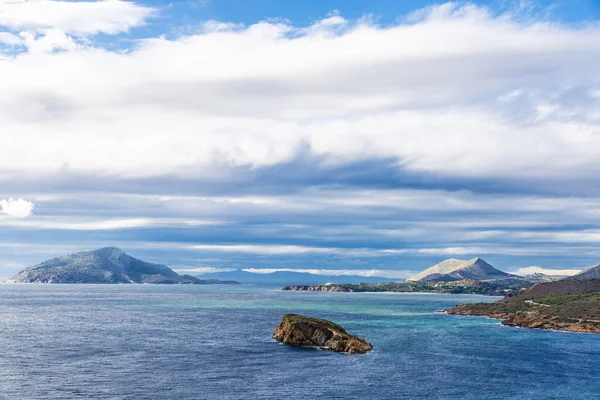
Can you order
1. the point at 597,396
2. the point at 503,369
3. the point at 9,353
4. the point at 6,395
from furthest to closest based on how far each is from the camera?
1. the point at 9,353
2. the point at 503,369
3. the point at 597,396
4. the point at 6,395

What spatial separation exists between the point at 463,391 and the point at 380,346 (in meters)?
65.0

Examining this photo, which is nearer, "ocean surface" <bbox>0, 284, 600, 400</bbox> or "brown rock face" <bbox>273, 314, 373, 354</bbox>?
"ocean surface" <bbox>0, 284, 600, 400</bbox>

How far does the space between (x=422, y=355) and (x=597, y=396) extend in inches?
2271

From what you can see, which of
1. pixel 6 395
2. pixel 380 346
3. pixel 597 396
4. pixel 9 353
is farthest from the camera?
pixel 380 346

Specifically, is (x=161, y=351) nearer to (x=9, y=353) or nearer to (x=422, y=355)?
(x=9, y=353)

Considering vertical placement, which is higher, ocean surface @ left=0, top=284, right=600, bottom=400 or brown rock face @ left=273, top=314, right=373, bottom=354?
brown rock face @ left=273, top=314, right=373, bottom=354

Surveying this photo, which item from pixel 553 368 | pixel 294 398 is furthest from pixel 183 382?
pixel 553 368

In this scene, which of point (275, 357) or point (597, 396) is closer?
point (597, 396)

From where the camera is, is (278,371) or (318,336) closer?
(278,371)

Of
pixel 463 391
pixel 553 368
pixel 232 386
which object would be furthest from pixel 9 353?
pixel 553 368

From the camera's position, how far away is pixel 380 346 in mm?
197875

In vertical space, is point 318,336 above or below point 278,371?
above

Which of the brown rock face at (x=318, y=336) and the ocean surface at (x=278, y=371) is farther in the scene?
the brown rock face at (x=318, y=336)

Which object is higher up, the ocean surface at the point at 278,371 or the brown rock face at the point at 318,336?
the brown rock face at the point at 318,336
